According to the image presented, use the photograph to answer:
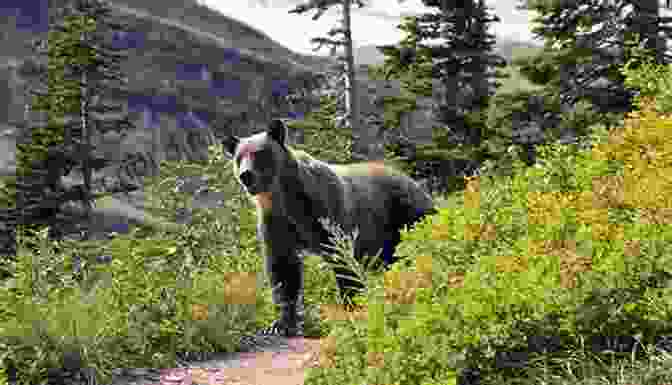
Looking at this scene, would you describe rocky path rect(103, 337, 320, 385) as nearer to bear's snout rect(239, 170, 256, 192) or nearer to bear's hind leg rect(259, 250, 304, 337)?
bear's hind leg rect(259, 250, 304, 337)

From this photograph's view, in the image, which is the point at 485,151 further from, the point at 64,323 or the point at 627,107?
the point at 64,323

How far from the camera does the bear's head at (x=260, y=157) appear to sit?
680 cm

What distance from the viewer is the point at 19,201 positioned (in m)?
29.9

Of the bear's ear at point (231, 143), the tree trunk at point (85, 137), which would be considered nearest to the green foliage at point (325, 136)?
the tree trunk at point (85, 137)

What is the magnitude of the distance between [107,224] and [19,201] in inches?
1349

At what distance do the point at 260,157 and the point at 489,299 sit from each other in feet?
12.3

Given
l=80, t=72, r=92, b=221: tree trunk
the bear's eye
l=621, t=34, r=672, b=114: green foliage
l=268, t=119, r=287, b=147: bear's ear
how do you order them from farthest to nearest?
l=80, t=72, r=92, b=221: tree trunk < l=268, t=119, r=287, b=147: bear's ear < the bear's eye < l=621, t=34, r=672, b=114: green foliage

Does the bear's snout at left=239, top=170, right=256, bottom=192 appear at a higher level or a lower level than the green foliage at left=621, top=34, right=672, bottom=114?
lower

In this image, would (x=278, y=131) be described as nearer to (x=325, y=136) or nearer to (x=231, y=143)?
(x=231, y=143)

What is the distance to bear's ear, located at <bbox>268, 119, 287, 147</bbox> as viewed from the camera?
719 cm

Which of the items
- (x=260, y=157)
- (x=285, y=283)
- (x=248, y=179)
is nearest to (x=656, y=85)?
(x=260, y=157)

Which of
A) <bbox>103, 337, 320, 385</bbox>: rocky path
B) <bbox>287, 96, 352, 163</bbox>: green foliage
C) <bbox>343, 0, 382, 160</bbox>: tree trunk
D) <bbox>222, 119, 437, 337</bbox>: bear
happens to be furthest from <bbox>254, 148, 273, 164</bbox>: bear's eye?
<bbox>343, 0, 382, 160</bbox>: tree trunk

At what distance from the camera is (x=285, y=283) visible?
7219 millimetres

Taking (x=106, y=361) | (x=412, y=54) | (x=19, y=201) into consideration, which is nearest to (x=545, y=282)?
(x=106, y=361)
